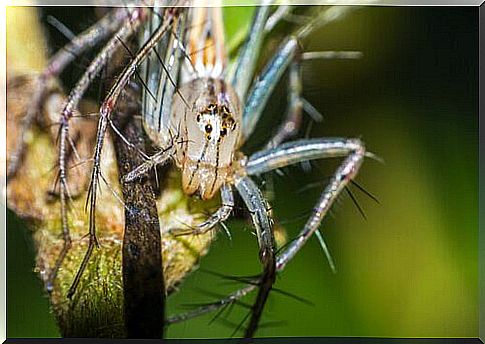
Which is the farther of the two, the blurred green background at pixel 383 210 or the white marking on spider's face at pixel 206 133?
the blurred green background at pixel 383 210

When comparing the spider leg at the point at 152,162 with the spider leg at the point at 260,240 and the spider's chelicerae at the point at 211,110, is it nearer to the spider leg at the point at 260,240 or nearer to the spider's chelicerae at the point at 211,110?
the spider's chelicerae at the point at 211,110

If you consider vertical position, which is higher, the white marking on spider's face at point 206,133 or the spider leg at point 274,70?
the spider leg at point 274,70

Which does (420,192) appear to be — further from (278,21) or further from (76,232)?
(76,232)

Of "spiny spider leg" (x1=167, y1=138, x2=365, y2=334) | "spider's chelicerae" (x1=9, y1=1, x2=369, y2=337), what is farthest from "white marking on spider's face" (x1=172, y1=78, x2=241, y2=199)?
"spiny spider leg" (x1=167, y1=138, x2=365, y2=334)

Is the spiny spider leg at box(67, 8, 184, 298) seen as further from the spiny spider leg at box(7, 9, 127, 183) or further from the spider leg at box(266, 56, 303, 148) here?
the spider leg at box(266, 56, 303, 148)

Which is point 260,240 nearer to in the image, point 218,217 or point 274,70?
point 218,217

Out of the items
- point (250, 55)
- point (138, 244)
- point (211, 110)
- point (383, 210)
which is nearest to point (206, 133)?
point (211, 110)

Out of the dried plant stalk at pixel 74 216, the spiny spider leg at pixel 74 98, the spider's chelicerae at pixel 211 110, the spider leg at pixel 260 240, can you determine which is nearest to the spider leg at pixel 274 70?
the spider's chelicerae at pixel 211 110
